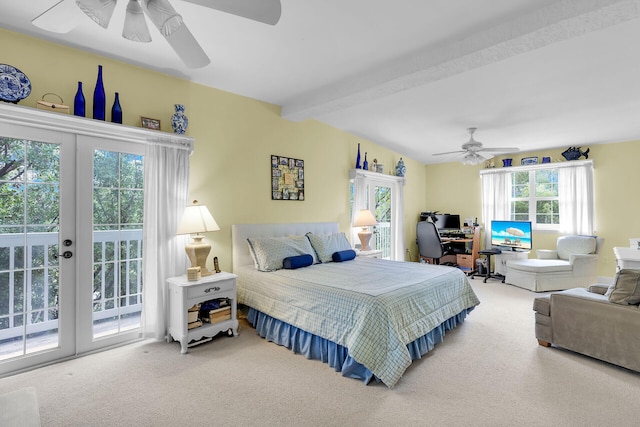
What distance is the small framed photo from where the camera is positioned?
3129 millimetres

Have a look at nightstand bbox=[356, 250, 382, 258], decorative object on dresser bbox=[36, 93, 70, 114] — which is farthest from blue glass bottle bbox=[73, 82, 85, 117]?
nightstand bbox=[356, 250, 382, 258]

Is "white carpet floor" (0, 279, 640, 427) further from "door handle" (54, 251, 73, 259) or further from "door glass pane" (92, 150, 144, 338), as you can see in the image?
"door handle" (54, 251, 73, 259)

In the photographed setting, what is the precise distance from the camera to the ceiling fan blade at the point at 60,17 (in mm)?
1650

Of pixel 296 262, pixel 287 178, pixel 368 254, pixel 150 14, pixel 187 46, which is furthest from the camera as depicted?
pixel 368 254

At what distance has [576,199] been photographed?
18.5 feet

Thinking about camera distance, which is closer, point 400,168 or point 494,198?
point 400,168

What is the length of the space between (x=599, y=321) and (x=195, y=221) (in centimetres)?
365

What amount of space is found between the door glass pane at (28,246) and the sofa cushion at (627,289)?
15.1ft

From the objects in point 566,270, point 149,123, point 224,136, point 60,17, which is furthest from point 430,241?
point 60,17

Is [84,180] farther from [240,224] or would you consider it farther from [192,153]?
[240,224]

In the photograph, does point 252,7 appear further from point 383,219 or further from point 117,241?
point 383,219

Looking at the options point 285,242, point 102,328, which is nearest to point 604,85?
point 285,242

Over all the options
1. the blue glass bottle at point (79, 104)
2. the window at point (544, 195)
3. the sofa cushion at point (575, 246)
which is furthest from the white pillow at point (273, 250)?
the window at point (544, 195)

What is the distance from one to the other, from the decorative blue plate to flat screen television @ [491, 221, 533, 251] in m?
6.87
